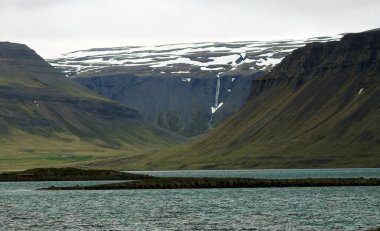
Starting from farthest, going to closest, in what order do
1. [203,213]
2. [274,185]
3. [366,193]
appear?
[274,185], [366,193], [203,213]

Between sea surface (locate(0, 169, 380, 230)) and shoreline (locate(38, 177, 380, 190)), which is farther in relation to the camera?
shoreline (locate(38, 177, 380, 190))

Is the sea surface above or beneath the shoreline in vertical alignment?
above

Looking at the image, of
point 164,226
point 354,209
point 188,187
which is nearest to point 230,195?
point 188,187

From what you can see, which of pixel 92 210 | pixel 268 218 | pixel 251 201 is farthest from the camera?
pixel 251 201

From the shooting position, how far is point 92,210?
117 meters

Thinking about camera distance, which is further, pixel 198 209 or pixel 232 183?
pixel 232 183

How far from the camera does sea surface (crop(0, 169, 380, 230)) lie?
93.4 meters

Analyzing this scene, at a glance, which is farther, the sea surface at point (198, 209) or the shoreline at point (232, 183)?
the shoreline at point (232, 183)

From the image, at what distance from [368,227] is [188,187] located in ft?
279

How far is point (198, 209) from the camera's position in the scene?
376 feet

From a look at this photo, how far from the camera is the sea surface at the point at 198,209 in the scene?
93.4 metres

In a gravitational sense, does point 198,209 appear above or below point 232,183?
above

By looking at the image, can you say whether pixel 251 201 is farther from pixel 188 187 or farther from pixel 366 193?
pixel 188 187

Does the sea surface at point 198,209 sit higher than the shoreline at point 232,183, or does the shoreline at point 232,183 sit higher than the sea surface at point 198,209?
the sea surface at point 198,209
